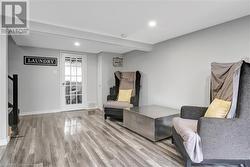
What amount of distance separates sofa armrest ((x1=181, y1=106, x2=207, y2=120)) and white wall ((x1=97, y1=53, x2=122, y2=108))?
3.36 m

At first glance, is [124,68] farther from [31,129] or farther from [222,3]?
[222,3]

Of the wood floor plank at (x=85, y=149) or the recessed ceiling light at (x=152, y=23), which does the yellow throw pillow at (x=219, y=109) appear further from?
the recessed ceiling light at (x=152, y=23)

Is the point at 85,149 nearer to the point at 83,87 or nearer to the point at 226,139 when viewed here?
the point at 226,139

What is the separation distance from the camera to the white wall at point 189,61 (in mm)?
2531

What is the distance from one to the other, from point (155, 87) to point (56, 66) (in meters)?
3.37

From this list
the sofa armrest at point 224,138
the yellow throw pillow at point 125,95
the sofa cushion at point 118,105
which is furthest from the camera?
the yellow throw pillow at point 125,95

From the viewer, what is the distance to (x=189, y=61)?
3.29 meters

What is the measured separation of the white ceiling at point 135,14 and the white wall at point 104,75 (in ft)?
7.10

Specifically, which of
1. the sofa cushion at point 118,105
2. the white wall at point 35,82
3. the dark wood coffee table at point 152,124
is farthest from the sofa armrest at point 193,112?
the white wall at point 35,82

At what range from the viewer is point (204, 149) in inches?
68.7

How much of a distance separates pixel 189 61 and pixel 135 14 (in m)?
1.68

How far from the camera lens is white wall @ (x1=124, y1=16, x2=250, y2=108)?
99.7 inches

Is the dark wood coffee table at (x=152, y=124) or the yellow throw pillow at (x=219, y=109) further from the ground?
the yellow throw pillow at (x=219, y=109)

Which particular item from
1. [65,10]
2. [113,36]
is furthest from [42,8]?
[113,36]
